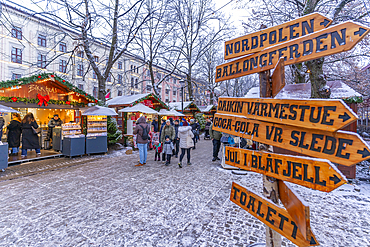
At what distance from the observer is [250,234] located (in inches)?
114

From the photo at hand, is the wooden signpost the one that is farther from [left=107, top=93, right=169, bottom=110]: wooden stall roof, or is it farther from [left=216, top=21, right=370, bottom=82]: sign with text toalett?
[left=107, top=93, right=169, bottom=110]: wooden stall roof

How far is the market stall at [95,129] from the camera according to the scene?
9055 mm

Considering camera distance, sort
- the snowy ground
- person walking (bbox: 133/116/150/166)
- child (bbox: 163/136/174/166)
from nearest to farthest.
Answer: the snowy ground → person walking (bbox: 133/116/150/166) → child (bbox: 163/136/174/166)

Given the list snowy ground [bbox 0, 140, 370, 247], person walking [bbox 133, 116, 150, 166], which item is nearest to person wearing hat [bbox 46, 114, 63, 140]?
snowy ground [bbox 0, 140, 370, 247]

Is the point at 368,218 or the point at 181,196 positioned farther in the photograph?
the point at 181,196

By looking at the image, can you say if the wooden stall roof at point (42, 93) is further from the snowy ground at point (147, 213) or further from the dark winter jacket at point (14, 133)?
the snowy ground at point (147, 213)

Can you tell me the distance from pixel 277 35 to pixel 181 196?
383cm

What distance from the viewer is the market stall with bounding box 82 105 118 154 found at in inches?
356

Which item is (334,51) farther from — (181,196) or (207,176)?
(207,176)

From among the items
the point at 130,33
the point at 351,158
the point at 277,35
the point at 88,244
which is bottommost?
the point at 88,244

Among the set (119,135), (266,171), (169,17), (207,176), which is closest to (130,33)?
(169,17)

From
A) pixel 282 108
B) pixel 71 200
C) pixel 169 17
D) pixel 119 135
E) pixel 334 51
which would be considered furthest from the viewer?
pixel 169 17

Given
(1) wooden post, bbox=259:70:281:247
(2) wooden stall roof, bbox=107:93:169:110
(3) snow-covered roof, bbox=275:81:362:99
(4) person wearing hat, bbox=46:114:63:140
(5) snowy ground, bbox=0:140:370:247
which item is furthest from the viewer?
(2) wooden stall roof, bbox=107:93:169:110

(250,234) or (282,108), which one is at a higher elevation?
(282,108)
